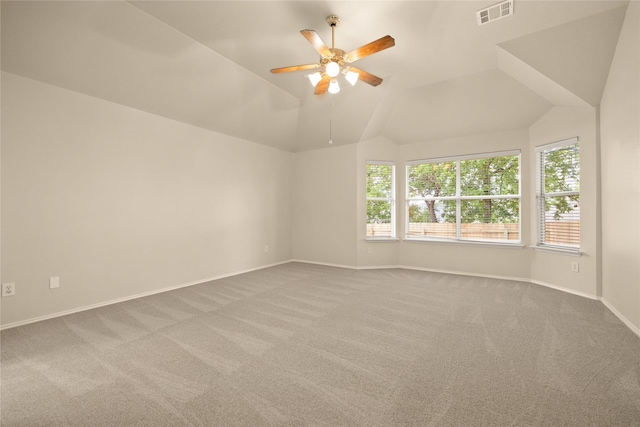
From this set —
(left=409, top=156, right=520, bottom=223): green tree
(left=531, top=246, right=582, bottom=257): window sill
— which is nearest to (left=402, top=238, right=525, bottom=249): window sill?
(left=531, top=246, right=582, bottom=257): window sill

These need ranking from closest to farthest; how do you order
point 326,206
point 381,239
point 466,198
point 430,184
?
point 466,198 → point 430,184 → point 381,239 → point 326,206

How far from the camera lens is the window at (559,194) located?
3.93 meters

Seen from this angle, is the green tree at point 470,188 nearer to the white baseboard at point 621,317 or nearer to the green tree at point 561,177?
the green tree at point 561,177

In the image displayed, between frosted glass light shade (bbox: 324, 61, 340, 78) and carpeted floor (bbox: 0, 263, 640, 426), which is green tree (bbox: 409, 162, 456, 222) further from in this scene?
frosted glass light shade (bbox: 324, 61, 340, 78)

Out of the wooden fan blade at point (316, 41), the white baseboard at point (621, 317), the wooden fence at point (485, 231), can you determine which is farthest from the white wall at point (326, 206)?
the white baseboard at point (621, 317)

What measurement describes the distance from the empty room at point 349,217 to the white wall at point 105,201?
0.07ft

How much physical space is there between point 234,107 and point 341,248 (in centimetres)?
336

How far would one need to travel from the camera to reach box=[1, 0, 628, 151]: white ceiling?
2678 mm

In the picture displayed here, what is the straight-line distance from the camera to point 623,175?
2.86m

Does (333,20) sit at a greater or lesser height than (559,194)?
greater

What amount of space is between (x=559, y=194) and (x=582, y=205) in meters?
0.38

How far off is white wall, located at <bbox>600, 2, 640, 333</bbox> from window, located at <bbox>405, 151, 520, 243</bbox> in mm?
1381

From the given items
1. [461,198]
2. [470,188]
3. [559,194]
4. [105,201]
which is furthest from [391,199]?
[105,201]

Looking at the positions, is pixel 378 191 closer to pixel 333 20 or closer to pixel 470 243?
pixel 470 243
